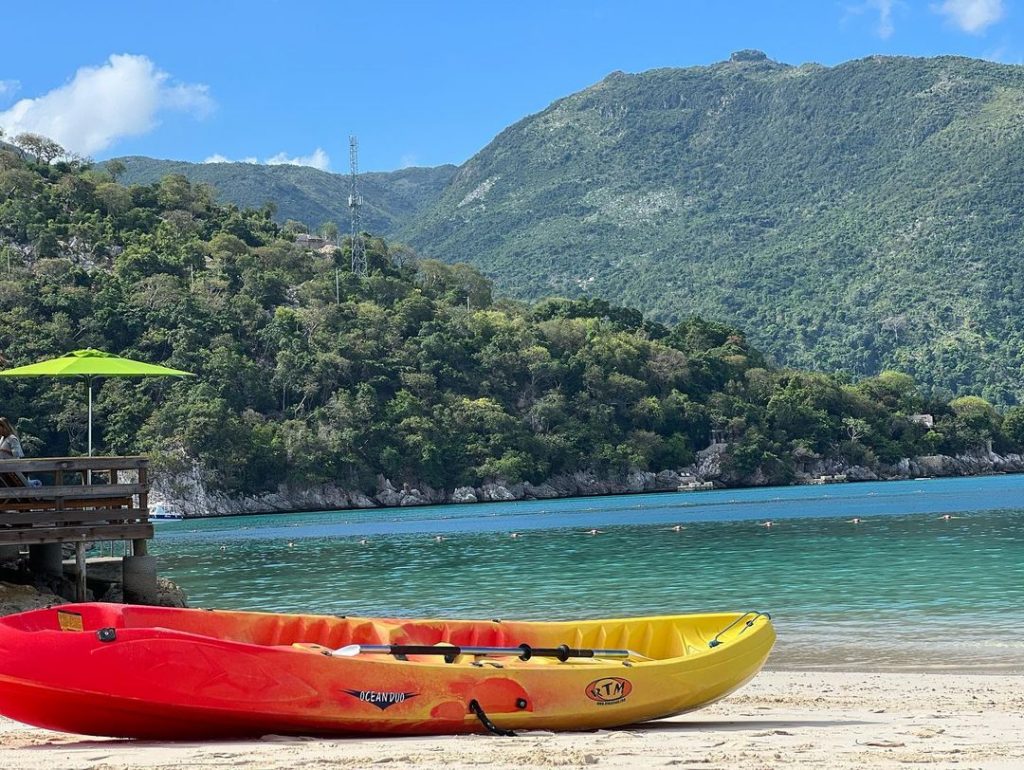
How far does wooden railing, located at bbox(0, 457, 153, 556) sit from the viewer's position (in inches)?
699

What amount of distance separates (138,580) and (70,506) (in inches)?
55.3

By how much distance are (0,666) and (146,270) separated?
120962 millimetres

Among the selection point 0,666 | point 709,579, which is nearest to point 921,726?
point 0,666

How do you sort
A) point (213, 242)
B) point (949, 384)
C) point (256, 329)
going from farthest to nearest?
point (949, 384), point (213, 242), point (256, 329)

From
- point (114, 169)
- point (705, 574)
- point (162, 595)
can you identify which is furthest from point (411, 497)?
point (162, 595)

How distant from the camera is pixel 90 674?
10.3 m

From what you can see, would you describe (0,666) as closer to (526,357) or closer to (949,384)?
(526,357)

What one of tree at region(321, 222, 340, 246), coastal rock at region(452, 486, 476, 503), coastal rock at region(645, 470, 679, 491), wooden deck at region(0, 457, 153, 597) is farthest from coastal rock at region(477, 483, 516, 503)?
wooden deck at region(0, 457, 153, 597)

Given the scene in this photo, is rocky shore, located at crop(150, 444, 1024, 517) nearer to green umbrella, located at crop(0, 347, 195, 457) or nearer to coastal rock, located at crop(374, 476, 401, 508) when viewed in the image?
coastal rock, located at crop(374, 476, 401, 508)

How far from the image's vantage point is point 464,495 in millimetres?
121250

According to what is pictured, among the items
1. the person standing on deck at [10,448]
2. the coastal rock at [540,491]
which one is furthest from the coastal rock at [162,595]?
the coastal rock at [540,491]

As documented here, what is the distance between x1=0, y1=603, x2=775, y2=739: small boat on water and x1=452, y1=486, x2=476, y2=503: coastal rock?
356ft

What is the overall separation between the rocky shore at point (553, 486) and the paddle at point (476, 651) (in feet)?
308

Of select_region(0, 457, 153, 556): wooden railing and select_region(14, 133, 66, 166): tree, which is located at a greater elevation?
select_region(14, 133, 66, 166): tree
